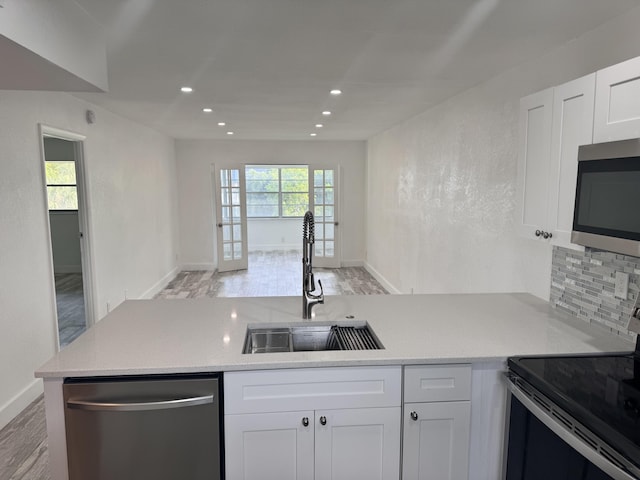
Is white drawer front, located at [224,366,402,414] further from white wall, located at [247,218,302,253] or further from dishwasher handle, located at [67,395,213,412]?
white wall, located at [247,218,302,253]

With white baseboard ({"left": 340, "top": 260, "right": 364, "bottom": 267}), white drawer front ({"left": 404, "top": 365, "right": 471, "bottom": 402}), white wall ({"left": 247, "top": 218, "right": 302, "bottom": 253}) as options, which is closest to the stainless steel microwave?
white drawer front ({"left": 404, "top": 365, "right": 471, "bottom": 402})

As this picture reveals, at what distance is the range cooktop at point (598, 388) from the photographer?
1.20 m

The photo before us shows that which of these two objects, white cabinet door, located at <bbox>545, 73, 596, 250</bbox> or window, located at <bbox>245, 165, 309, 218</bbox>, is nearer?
white cabinet door, located at <bbox>545, 73, 596, 250</bbox>

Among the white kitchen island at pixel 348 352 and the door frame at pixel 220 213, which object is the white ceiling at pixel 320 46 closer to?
the white kitchen island at pixel 348 352

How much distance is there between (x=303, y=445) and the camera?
1685 mm

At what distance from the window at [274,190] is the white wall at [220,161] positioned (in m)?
2.75

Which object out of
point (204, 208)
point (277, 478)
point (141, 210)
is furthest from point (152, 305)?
point (204, 208)

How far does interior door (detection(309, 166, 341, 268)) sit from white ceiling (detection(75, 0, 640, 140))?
3701 mm

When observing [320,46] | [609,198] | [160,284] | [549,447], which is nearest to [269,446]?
[549,447]

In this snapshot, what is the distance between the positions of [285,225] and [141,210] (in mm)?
5186

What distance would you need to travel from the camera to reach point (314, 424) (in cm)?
168

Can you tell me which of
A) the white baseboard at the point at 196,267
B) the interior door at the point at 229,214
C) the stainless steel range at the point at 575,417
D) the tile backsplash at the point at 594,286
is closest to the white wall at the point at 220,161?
the white baseboard at the point at 196,267

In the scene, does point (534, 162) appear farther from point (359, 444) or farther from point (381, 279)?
point (381, 279)

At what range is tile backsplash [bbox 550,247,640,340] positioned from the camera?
1816 mm
